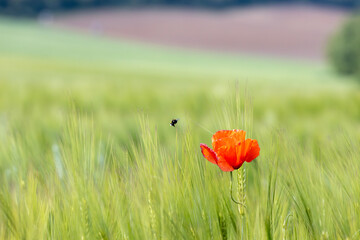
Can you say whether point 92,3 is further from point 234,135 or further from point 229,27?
point 234,135

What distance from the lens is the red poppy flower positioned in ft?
1.66

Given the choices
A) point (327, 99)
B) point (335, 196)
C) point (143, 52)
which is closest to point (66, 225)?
point (335, 196)

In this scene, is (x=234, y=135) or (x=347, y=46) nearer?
(x=234, y=135)

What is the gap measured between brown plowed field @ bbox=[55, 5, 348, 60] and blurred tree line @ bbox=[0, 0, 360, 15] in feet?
2.64

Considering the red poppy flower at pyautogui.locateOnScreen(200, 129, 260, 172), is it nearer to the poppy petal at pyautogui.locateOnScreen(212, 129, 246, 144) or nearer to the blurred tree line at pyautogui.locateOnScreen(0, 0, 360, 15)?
the poppy petal at pyautogui.locateOnScreen(212, 129, 246, 144)

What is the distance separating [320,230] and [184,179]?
19 centimetres

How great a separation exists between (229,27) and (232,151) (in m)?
35.2

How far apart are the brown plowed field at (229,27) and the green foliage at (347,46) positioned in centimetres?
1074

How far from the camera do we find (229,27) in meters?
34.7

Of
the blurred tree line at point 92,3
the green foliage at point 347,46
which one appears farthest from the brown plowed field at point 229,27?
the green foliage at point 347,46

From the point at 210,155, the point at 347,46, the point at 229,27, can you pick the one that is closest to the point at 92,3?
the point at 229,27

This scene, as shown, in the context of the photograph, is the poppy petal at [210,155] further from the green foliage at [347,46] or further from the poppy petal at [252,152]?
the green foliage at [347,46]

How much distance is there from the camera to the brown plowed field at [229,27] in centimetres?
3251

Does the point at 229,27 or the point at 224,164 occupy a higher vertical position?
the point at 229,27
